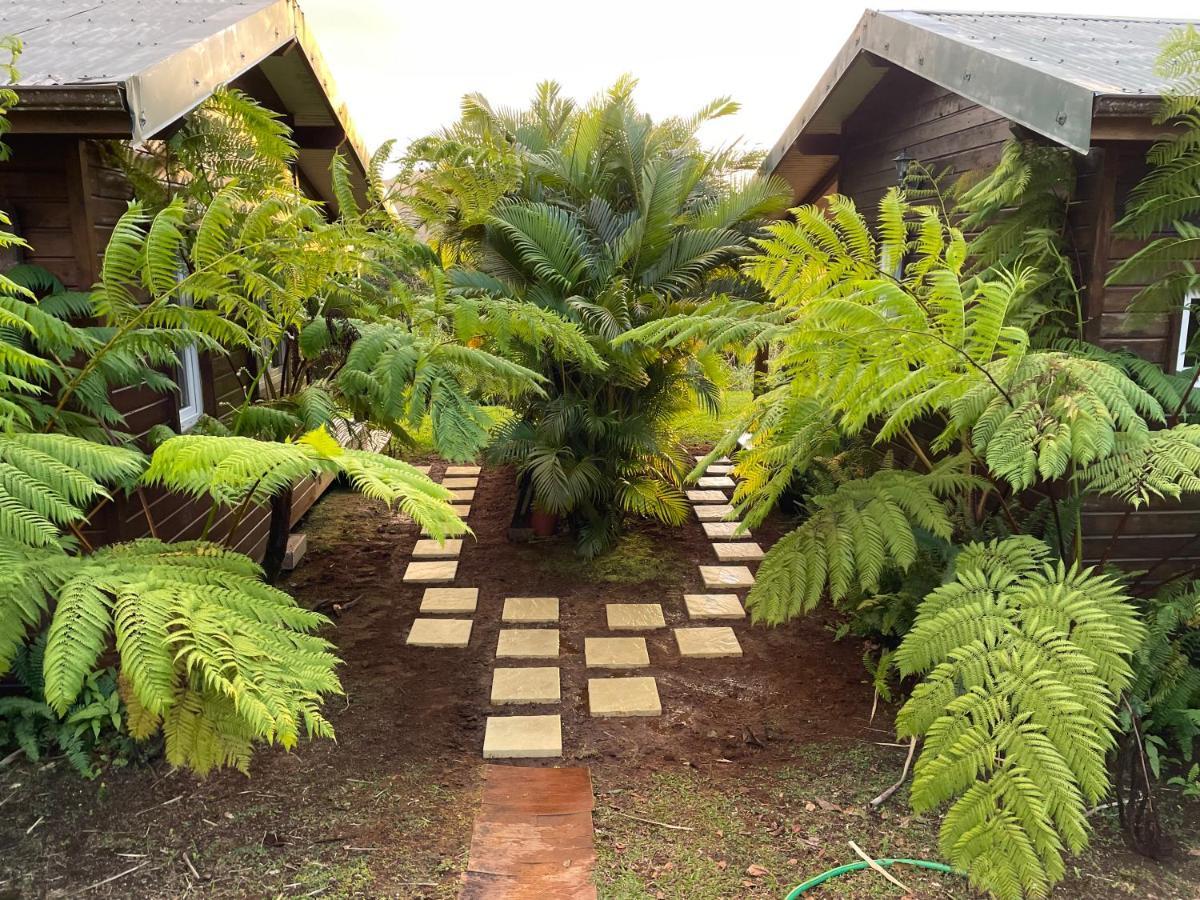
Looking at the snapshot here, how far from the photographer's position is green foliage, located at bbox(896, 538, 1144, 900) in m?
2.03

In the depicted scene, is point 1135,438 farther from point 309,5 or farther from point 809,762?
point 309,5

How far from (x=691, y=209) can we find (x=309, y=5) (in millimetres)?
2887

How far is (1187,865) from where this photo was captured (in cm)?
266

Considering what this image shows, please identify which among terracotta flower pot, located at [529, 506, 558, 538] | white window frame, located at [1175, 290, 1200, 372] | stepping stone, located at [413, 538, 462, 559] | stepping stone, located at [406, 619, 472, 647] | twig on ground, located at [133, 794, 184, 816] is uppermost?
white window frame, located at [1175, 290, 1200, 372]

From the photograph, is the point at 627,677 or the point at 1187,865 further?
the point at 627,677

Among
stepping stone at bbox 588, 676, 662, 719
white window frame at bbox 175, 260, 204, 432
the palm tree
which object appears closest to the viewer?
stepping stone at bbox 588, 676, 662, 719

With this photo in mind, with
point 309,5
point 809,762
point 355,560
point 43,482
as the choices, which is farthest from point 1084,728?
point 309,5

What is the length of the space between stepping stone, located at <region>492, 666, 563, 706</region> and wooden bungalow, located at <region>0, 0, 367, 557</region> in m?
1.77

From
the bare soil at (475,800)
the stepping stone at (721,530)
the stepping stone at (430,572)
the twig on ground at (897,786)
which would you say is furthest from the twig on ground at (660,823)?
the stepping stone at (721,530)

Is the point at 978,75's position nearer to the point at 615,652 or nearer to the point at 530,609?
the point at 615,652

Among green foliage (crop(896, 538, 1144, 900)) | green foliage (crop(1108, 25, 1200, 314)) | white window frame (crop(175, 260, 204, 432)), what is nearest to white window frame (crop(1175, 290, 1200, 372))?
green foliage (crop(1108, 25, 1200, 314))

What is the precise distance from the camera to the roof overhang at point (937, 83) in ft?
10.5

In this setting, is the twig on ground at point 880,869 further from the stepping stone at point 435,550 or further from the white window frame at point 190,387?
the white window frame at point 190,387

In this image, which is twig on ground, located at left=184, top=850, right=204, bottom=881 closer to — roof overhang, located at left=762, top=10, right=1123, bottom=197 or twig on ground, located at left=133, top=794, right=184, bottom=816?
twig on ground, located at left=133, top=794, right=184, bottom=816
